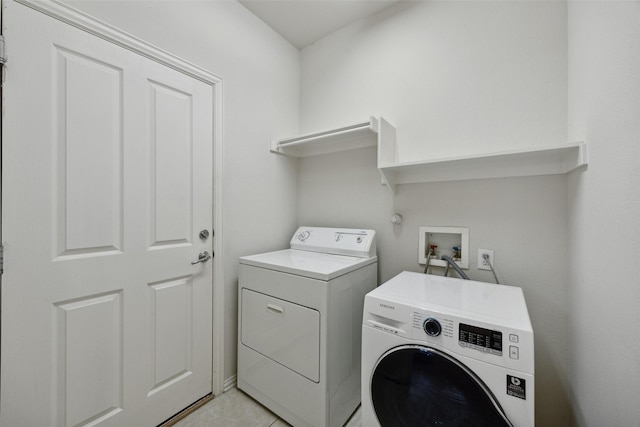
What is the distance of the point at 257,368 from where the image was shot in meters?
1.57

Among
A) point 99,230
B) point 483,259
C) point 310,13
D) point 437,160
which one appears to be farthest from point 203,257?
point 310,13

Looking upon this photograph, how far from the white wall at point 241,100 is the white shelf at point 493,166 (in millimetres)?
909

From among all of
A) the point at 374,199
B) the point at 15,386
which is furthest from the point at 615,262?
the point at 15,386

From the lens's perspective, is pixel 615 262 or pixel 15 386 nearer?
pixel 615 262

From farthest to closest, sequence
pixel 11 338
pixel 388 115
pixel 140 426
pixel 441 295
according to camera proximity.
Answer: pixel 388 115
pixel 140 426
pixel 441 295
pixel 11 338

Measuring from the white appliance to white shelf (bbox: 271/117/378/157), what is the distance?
0.67 m

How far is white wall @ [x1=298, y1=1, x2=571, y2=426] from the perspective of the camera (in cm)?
130

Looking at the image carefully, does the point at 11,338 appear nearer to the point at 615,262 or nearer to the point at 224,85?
the point at 224,85

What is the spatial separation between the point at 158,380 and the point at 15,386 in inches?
21.7

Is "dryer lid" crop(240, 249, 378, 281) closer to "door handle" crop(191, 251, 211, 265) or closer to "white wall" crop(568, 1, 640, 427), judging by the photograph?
"door handle" crop(191, 251, 211, 265)

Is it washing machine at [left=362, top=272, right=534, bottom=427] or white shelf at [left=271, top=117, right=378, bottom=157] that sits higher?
white shelf at [left=271, top=117, right=378, bottom=157]

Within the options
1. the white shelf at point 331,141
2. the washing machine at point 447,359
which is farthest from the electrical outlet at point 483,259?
the white shelf at point 331,141

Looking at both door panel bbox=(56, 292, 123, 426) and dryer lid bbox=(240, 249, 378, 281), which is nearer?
door panel bbox=(56, 292, 123, 426)

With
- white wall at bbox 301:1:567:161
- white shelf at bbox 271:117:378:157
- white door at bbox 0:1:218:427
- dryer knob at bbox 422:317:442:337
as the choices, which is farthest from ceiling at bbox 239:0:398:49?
dryer knob at bbox 422:317:442:337
